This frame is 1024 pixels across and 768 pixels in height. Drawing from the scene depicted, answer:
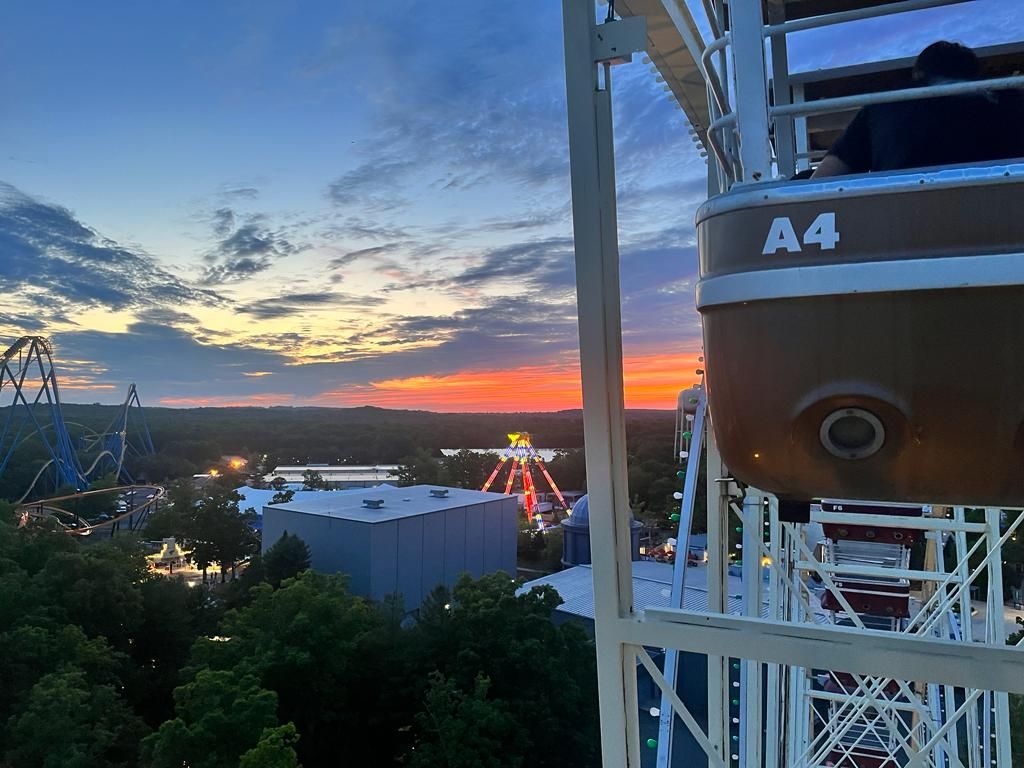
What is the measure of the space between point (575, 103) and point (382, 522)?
2352 cm

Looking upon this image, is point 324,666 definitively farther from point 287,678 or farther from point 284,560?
point 284,560

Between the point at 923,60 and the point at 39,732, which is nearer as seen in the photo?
the point at 923,60

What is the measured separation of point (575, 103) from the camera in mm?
2457

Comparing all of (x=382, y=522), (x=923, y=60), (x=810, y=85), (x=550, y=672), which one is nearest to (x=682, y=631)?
(x=923, y=60)

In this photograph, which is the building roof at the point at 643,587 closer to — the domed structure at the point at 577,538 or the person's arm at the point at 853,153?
the domed structure at the point at 577,538

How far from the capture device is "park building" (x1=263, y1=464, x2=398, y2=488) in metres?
54.7

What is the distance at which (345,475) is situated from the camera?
62.9 m

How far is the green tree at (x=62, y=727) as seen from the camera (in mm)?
11992

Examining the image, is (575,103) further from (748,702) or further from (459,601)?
(459,601)

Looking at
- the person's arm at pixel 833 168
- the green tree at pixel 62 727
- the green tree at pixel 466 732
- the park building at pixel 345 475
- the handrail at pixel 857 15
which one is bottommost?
the green tree at pixel 466 732

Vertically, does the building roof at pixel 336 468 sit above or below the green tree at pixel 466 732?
above

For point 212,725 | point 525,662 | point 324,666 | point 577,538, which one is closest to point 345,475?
point 577,538

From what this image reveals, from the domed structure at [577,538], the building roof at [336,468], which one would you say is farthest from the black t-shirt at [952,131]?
the building roof at [336,468]

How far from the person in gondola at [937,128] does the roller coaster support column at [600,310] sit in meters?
0.79
